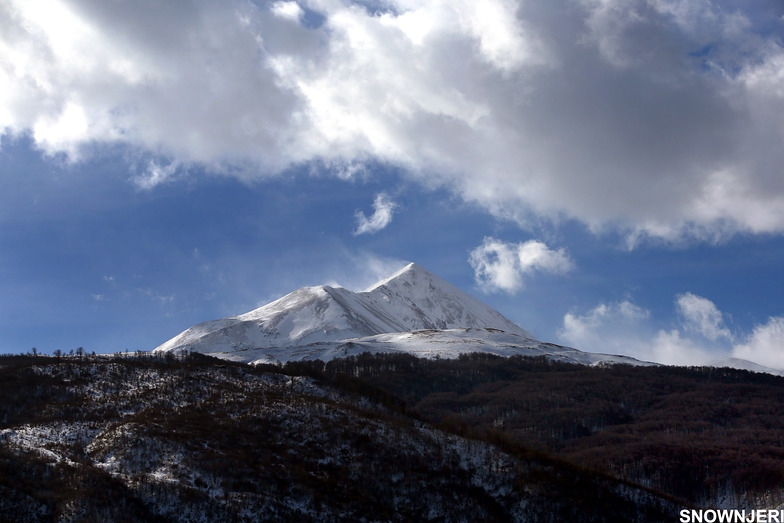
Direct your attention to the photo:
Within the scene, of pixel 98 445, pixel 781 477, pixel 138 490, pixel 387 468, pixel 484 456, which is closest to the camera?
pixel 138 490

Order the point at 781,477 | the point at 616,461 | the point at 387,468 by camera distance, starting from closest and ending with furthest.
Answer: the point at 387,468 < the point at 781,477 < the point at 616,461

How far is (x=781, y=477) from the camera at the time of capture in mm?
142000

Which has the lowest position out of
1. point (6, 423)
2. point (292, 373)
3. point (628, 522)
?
point (628, 522)

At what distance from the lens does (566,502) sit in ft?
250

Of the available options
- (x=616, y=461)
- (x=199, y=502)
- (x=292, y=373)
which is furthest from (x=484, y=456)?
(x=616, y=461)

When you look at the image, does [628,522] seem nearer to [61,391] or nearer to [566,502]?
[566,502]

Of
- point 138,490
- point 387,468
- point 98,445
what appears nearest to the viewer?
point 138,490

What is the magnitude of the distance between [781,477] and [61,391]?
509ft

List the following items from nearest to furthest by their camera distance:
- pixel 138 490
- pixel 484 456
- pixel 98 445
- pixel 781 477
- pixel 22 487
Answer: pixel 22 487 → pixel 138 490 → pixel 98 445 → pixel 484 456 → pixel 781 477

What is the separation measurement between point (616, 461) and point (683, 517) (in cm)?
8407

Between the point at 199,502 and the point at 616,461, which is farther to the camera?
the point at 616,461

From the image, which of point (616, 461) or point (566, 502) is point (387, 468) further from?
point (616, 461)

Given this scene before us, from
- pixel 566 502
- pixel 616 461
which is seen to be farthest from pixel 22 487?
pixel 616 461

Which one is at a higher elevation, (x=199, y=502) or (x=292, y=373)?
(x=292, y=373)
